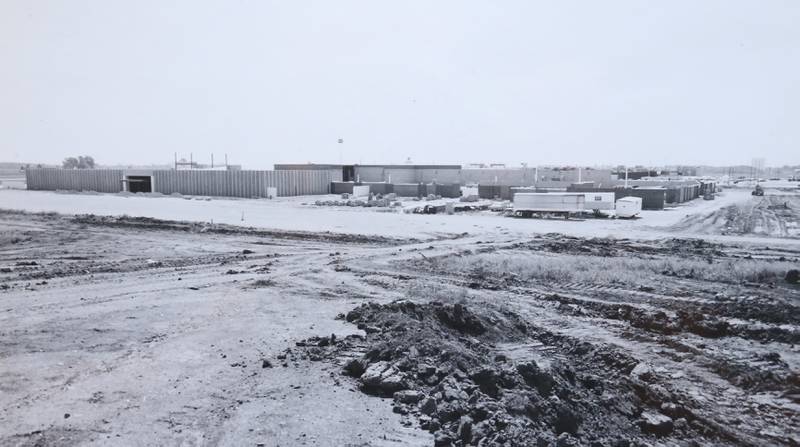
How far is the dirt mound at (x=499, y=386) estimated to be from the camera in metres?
5.25

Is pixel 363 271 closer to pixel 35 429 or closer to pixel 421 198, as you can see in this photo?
pixel 35 429

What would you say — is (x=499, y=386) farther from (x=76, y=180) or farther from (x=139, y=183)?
(x=76, y=180)

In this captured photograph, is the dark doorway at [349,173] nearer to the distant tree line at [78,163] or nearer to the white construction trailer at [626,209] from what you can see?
the white construction trailer at [626,209]

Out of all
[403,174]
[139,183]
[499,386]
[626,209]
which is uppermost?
[403,174]

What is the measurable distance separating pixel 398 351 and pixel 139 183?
49.0 m

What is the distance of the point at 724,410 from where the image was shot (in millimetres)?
6156

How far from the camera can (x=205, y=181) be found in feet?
153

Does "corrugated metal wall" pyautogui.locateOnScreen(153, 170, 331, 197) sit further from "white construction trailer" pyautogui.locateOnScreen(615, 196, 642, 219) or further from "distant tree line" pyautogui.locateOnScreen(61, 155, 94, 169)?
"distant tree line" pyautogui.locateOnScreen(61, 155, 94, 169)

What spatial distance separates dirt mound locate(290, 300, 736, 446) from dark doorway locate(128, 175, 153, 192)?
152ft

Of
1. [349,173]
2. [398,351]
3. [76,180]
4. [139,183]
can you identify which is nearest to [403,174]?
[349,173]

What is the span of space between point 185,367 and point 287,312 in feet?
9.75

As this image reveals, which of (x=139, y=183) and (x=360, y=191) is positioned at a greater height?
(x=139, y=183)

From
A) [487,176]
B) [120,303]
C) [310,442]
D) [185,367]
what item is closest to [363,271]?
[120,303]

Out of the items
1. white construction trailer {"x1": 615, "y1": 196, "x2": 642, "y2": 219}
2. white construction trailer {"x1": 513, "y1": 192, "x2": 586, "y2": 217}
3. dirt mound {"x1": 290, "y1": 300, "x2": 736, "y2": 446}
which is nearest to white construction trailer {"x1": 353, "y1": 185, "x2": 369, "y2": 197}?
white construction trailer {"x1": 513, "y1": 192, "x2": 586, "y2": 217}
